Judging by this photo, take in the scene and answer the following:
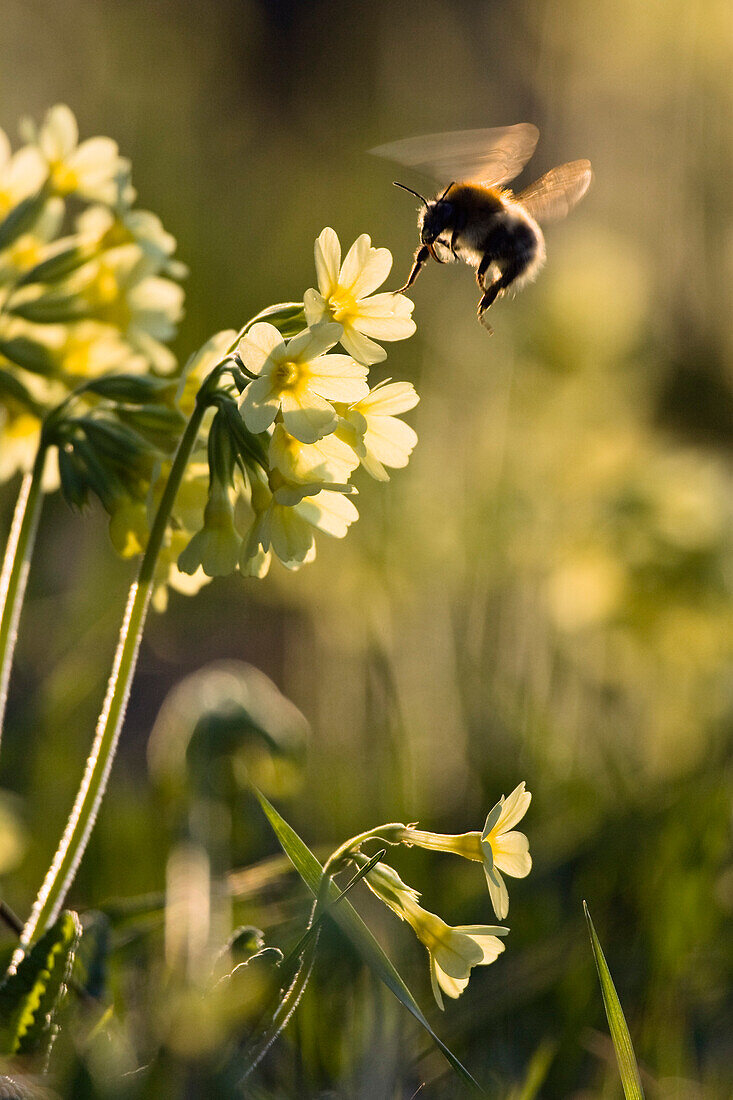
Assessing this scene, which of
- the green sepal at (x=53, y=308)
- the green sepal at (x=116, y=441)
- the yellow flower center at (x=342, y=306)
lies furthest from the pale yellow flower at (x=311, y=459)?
the green sepal at (x=53, y=308)

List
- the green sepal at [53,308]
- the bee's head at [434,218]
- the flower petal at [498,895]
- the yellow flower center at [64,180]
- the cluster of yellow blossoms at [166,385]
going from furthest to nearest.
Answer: the yellow flower center at [64,180]
the green sepal at [53,308]
the bee's head at [434,218]
the cluster of yellow blossoms at [166,385]
the flower petal at [498,895]

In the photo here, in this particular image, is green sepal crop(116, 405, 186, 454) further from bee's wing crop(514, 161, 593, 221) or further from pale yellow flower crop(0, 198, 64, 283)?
bee's wing crop(514, 161, 593, 221)

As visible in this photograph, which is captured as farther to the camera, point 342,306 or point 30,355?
point 30,355

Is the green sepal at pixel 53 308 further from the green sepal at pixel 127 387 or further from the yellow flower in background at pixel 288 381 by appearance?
the yellow flower in background at pixel 288 381

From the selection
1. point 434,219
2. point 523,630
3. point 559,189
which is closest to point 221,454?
point 434,219

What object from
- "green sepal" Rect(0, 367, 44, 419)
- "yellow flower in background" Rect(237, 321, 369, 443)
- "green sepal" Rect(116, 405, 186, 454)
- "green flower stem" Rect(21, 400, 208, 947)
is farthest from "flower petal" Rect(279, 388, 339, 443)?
"green sepal" Rect(0, 367, 44, 419)

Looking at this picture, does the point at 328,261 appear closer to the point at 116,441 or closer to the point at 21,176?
the point at 116,441

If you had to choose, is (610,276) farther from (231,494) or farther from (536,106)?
(536,106)
